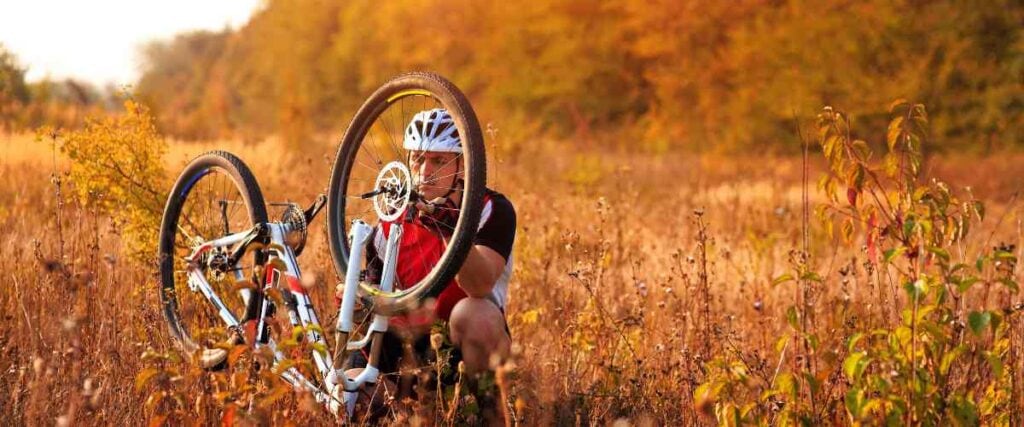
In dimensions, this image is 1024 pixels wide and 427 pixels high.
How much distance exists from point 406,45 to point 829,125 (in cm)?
3850

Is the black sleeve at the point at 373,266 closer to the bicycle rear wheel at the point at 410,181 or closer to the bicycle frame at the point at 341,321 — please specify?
the bicycle rear wheel at the point at 410,181

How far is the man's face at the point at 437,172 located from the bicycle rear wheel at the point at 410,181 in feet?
0.05

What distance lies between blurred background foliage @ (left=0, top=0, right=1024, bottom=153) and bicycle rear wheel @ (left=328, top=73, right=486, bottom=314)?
4.50 meters

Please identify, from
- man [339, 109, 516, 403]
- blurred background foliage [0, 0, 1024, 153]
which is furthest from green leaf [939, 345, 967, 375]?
blurred background foliage [0, 0, 1024, 153]

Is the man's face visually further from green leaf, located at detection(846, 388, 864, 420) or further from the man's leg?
green leaf, located at detection(846, 388, 864, 420)

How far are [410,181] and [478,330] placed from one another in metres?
0.65

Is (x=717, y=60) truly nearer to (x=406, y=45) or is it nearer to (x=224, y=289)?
(x=406, y=45)

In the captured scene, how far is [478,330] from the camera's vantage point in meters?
3.82

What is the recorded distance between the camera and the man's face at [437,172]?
371 centimetres

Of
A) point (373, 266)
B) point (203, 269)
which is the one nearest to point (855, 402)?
point (373, 266)

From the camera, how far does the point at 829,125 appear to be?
332cm

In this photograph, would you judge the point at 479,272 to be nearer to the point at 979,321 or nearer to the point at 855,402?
the point at 855,402

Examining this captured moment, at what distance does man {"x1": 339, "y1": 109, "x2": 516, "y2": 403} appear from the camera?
12.0 ft

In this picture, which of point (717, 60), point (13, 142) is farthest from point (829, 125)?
point (717, 60)
